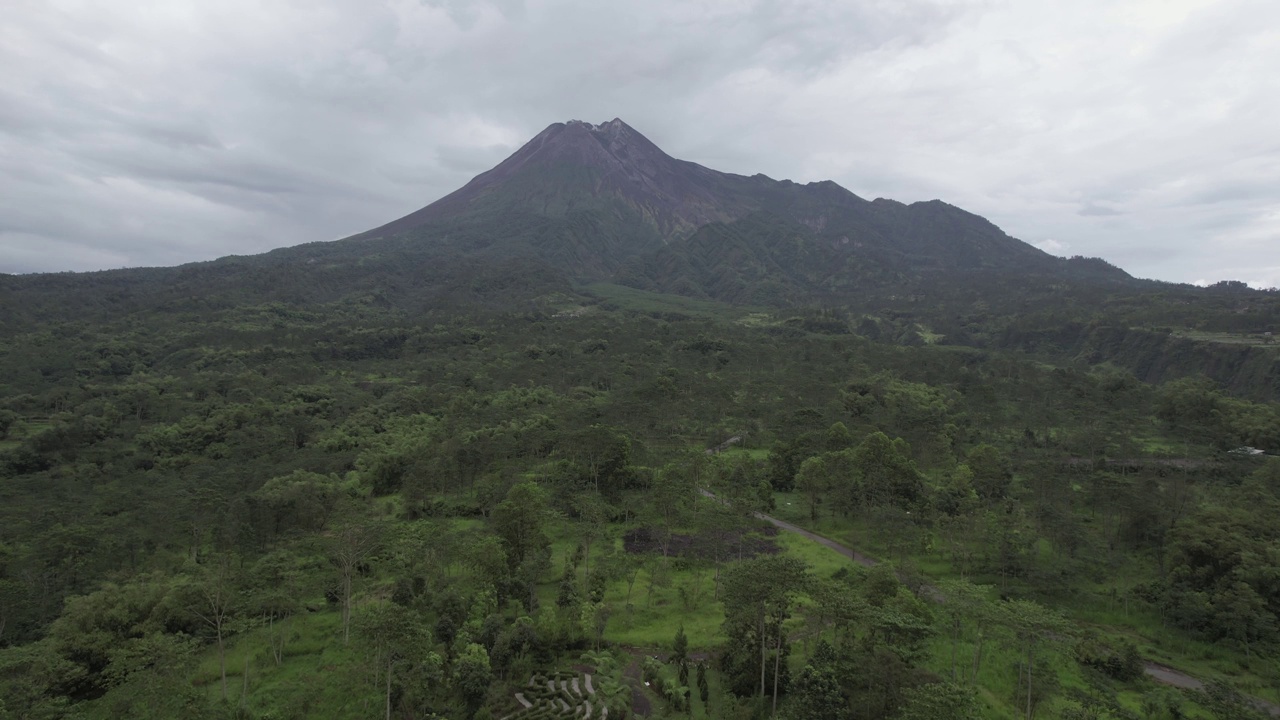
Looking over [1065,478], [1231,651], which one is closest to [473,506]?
[1231,651]

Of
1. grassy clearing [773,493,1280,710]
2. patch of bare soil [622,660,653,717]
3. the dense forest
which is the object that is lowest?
patch of bare soil [622,660,653,717]

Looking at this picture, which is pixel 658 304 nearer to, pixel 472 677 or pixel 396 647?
pixel 472 677

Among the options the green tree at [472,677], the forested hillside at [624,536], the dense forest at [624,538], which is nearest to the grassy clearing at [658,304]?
the forested hillside at [624,536]

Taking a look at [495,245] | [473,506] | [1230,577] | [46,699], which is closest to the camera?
[46,699]

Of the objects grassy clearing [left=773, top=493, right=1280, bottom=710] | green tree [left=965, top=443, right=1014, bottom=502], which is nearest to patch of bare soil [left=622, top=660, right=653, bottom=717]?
grassy clearing [left=773, top=493, right=1280, bottom=710]

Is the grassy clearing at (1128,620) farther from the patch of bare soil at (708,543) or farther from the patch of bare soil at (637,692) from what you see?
the patch of bare soil at (637,692)

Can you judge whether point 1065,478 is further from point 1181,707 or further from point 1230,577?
point 1181,707

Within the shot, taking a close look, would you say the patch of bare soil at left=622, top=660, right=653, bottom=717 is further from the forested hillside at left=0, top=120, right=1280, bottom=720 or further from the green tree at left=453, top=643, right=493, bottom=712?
the green tree at left=453, top=643, right=493, bottom=712
